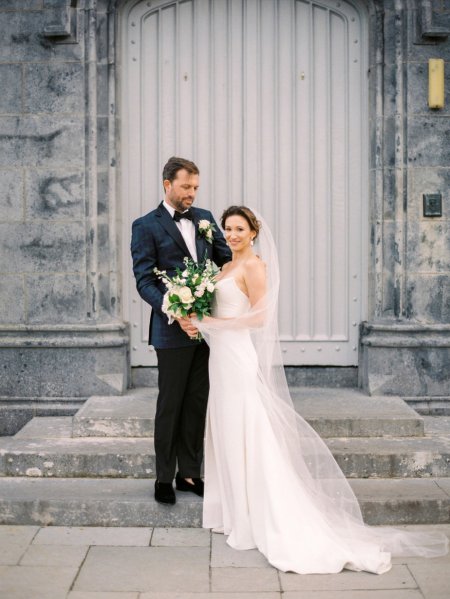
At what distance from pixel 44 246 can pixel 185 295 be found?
2.40 metres

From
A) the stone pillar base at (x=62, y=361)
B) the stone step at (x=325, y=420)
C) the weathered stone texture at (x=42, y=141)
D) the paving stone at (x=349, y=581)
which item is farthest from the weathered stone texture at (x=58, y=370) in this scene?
the paving stone at (x=349, y=581)

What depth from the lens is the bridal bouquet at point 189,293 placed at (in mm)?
5086

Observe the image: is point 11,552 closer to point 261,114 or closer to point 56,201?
point 56,201

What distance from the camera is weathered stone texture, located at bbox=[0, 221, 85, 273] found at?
709cm

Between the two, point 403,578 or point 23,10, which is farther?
point 23,10

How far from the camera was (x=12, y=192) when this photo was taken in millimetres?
7094

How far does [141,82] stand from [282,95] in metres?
1.14

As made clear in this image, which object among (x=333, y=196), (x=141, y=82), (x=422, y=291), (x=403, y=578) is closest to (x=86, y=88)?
(x=141, y=82)

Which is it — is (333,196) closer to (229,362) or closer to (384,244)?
(384,244)

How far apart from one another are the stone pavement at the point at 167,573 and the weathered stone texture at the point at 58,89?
3354 mm

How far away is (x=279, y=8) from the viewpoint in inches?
285

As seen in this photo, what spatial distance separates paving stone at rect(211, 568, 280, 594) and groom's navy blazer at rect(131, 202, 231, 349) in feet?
4.55

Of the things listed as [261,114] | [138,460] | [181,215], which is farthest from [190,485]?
[261,114]

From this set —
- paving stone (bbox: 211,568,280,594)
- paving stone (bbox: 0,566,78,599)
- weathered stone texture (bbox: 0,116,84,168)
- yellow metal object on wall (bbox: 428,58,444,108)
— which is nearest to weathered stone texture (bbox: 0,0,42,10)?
weathered stone texture (bbox: 0,116,84,168)
